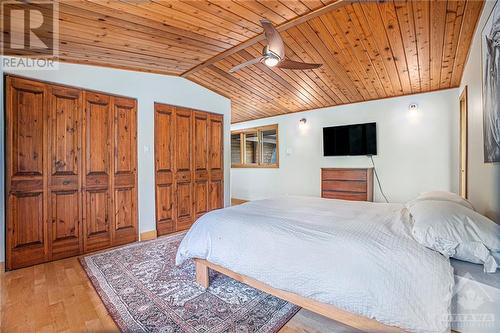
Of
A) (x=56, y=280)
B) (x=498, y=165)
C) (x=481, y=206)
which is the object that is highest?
(x=498, y=165)

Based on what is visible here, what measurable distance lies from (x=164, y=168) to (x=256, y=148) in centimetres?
300

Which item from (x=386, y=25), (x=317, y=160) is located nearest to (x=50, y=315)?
(x=386, y=25)

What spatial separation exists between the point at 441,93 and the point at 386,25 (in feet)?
6.89

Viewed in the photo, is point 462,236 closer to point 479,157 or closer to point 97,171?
point 479,157

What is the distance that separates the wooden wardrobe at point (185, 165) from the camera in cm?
385

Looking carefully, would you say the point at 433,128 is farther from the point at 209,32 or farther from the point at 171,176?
the point at 171,176

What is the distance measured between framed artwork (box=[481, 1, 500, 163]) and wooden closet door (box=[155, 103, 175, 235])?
376cm

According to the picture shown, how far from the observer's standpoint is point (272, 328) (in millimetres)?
1631

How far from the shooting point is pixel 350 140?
454cm

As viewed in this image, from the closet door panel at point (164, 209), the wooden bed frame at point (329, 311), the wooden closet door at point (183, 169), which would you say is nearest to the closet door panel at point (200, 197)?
the wooden closet door at point (183, 169)

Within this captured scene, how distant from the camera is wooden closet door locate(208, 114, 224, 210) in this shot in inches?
180

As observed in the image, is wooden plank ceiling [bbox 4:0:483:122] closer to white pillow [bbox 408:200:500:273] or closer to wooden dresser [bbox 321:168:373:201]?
wooden dresser [bbox 321:168:373:201]

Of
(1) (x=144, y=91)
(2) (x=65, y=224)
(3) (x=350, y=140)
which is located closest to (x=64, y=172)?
(2) (x=65, y=224)

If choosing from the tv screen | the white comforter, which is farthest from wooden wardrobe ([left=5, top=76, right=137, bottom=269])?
the tv screen
